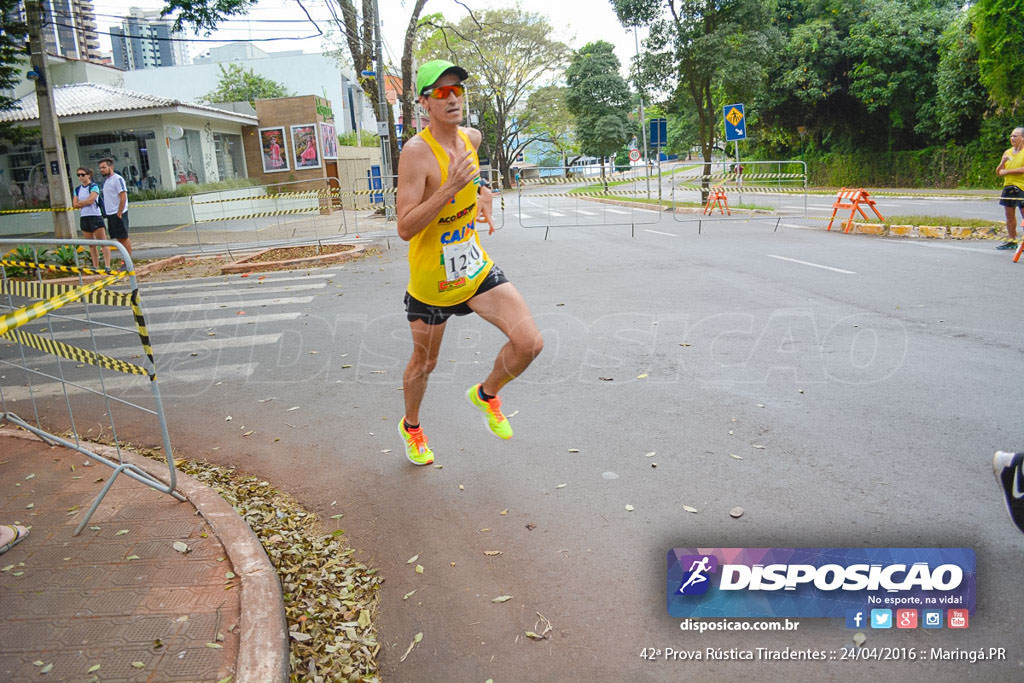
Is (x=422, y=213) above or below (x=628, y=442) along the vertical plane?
above

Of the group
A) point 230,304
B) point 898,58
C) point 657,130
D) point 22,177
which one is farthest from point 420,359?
point 898,58

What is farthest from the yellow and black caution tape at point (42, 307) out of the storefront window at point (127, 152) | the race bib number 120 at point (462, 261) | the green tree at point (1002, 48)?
the storefront window at point (127, 152)

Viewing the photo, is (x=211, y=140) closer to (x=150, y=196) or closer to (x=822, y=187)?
(x=150, y=196)

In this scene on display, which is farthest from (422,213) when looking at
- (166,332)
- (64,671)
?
(166,332)

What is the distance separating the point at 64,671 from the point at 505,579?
1699 mm

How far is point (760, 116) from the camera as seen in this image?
3703cm

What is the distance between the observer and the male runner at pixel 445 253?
3875mm

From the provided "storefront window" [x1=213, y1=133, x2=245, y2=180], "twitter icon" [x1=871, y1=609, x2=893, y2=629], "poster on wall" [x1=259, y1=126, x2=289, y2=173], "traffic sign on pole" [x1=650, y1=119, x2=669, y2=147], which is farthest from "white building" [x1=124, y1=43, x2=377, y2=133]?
"twitter icon" [x1=871, y1=609, x2=893, y2=629]

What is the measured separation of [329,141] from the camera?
121 feet

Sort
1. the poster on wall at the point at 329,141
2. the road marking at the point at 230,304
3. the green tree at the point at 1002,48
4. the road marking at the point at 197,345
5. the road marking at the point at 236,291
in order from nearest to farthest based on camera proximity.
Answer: the road marking at the point at 197,345 → the road marking at the point at 230,304 → the road marking at the point at 236,291 → the green tree at the point at 1002,48 → the poster on wall at the point at 329,141

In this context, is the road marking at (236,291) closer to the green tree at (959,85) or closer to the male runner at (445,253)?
the male runner at (445,253)

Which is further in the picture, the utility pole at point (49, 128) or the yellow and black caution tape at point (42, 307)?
the utility pole at point (49, 128)

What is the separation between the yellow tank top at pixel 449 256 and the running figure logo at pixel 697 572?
74.6 inches

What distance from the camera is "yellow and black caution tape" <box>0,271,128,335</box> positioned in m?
3.48
